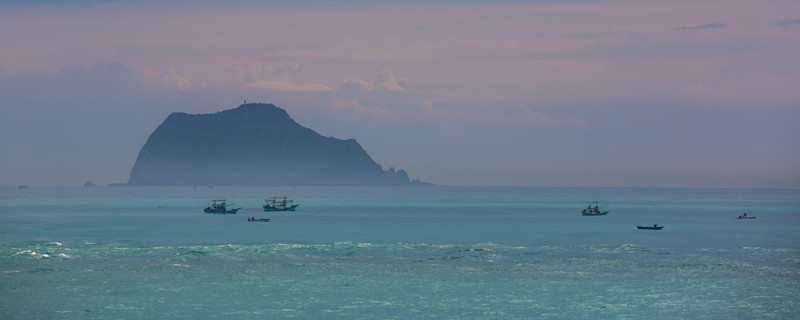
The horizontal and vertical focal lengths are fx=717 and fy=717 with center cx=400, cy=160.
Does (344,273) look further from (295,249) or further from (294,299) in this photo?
(295,249)

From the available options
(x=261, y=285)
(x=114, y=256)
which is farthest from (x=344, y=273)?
(x=114, y=256)

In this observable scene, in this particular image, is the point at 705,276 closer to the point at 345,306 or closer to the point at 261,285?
the point at 345,306

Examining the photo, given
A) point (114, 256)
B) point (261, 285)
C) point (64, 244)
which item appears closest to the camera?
point (261, 285)

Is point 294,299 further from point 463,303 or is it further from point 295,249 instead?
point 295,249

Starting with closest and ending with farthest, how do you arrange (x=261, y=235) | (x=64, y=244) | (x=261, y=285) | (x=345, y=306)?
(x=345, y=306) < (x=261, y=285) < (x=64, y=244) < (x=261, y=235)

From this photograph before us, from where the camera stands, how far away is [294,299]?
40.4 meters

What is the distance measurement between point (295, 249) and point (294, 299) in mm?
25669

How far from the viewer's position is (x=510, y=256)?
61031 mm

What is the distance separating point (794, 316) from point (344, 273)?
27.5 meters

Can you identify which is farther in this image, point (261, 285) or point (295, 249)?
point (295, 249)

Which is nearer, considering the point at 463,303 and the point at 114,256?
the point at 463,303

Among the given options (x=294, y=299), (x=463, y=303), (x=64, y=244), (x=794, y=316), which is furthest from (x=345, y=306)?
(x=64, y=244)

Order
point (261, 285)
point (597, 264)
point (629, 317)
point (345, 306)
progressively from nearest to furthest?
→ point (629, 317) < point (345, 306) < point (261, 285) < point (597, 264)

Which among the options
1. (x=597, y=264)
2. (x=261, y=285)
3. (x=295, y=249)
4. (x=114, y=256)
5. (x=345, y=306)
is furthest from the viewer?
(x=295, y=249)
